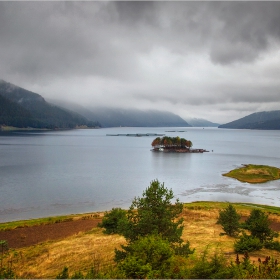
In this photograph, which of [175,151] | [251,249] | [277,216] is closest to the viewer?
[251,249]

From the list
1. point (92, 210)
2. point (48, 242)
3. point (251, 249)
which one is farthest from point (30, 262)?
point (92, 210)

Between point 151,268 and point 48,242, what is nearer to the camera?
point 151,268

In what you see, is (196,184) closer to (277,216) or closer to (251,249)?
(277,216)

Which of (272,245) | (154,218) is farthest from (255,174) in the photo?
(154,218)

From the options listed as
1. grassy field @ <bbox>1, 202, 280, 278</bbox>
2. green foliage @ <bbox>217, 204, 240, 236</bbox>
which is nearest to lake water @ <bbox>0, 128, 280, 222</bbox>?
grassy field @ <bbox>1, 202, 280, 278</bbox>

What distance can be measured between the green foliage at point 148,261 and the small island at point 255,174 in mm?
88418

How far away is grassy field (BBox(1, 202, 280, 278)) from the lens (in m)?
26.7

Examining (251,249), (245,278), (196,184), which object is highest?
(245,278)

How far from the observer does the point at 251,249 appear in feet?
86.6

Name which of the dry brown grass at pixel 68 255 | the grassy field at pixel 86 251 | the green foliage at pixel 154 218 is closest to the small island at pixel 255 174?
the grassy field at pixel 86 251

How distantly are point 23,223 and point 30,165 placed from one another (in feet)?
249

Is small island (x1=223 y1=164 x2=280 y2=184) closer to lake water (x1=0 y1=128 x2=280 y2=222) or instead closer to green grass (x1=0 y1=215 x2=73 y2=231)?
lake water (x1=0 y1=128 x2=280 y2=222)

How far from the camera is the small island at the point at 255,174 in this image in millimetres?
99500

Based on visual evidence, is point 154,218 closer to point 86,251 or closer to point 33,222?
point 86,251
